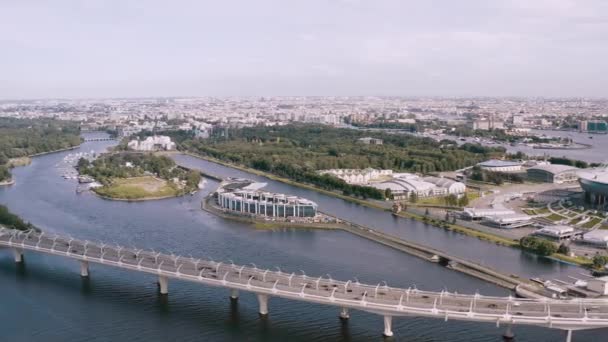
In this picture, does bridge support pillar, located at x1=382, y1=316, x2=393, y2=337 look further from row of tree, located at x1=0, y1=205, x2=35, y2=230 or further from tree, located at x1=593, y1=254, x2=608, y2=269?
row of tree, located at x1=0, y1=205, x2=35, y2=230

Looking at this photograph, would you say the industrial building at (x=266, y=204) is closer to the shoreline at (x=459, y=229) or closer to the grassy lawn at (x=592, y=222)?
the shoreline at (x=459, y=229)

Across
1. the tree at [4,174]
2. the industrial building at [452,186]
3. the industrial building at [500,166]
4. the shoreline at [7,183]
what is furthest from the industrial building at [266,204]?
the industrial building at [500,166]

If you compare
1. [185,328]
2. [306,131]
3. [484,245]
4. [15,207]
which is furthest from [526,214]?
[306,131]

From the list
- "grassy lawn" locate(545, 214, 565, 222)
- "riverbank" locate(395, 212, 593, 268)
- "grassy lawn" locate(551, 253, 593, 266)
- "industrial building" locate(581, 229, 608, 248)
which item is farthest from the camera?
"grassy lawn" locate(545, 214, 565, 222)

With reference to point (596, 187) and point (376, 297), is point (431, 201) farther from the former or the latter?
point (376, 297)

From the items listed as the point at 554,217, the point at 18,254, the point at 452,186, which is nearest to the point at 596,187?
the point at 554,217

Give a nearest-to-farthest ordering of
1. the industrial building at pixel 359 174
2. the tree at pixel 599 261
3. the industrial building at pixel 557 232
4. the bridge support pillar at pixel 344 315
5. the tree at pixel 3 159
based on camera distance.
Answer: the bridge support pillar at pixel 344 315, the tree at pixel 599 261, the industrial building at pixel 557 232, the industrial building at pixel 359 174, the tree at pixel 3 159

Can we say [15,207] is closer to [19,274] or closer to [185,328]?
[19,274]

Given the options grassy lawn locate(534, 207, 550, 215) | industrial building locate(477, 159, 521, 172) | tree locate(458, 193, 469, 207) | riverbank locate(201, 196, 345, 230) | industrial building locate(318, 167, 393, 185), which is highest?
industrial building locate(477, 159, 521, 172)

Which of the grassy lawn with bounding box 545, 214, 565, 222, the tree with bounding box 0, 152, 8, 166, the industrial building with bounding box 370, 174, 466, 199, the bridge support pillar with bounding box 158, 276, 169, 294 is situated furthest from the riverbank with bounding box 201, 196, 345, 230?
the tree with bounding box 0, 152, 8, 166
